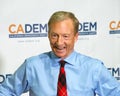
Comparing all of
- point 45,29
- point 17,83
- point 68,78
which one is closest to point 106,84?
point 68,78

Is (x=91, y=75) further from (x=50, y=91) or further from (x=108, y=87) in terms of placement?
(x=50, y=91)

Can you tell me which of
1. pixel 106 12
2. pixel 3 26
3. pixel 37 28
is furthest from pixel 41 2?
pixel 106 12

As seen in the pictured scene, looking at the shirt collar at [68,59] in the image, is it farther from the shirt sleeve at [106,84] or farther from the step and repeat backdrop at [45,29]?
the step and repeat backdrop at [45,29]

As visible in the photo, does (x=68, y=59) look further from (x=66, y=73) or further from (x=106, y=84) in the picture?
(x=106, y=84)

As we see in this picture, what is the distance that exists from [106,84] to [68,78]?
21cm

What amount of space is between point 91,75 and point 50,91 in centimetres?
25

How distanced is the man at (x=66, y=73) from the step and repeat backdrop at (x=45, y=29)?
77cm

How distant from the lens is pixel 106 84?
1.52 m

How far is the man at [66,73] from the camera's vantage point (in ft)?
4.79

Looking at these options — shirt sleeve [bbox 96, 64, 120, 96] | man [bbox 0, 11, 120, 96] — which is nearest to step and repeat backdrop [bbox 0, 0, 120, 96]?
man [bbox 0, 11, 120, 96]

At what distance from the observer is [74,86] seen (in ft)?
5.01

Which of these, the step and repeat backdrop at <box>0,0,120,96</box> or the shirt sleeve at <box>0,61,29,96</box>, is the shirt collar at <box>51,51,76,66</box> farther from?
the step and repeat backdrop at <box>0,0,120,96</box>

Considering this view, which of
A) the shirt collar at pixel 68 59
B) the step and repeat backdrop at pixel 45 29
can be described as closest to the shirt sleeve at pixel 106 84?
the shirt collar at pixel 68 59

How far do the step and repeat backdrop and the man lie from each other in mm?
766
